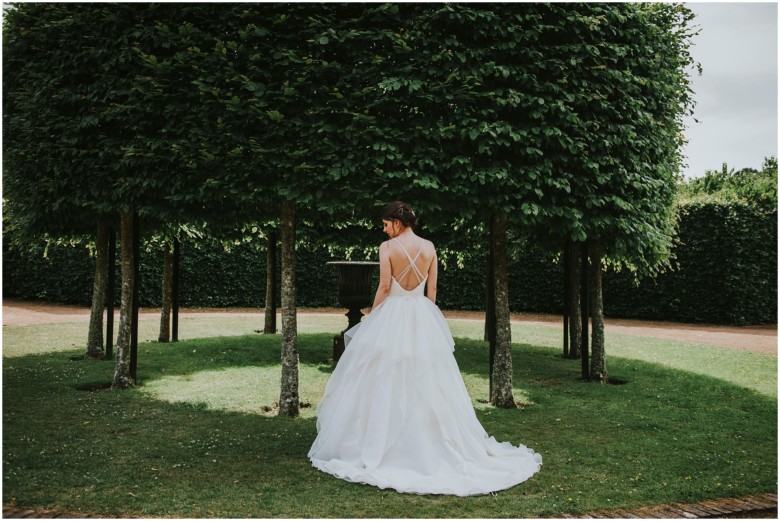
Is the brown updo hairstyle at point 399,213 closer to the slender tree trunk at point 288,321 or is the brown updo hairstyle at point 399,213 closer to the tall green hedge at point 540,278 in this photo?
the slender tree trunk at point 288,321

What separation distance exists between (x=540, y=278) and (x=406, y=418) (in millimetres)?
19024

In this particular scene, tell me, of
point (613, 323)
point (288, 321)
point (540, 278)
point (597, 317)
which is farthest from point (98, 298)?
point (613, 323)

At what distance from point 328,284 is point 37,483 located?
794 inches

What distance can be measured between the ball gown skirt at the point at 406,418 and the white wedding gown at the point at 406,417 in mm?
10

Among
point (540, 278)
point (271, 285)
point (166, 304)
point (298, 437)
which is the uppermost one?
point (540, 278)

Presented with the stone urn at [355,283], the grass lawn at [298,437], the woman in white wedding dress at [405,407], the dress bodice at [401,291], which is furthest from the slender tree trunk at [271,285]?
the woman in white wedding dress at [405,407]

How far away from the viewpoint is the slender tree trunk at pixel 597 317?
11.0m

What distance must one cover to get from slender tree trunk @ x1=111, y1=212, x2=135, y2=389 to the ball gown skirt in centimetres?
471

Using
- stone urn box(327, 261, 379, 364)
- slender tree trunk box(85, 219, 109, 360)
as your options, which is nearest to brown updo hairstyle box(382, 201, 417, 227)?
stone urn box(327, 261, 379, 364)

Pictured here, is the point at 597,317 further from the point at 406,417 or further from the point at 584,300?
the point at 406,417

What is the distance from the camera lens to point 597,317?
11.0 m

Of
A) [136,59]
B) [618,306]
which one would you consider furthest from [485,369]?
[618,306]

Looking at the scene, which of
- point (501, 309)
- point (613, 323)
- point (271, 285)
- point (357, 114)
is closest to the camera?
point (357, 114)

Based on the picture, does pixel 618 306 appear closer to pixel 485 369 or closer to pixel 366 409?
pixel 485 369
